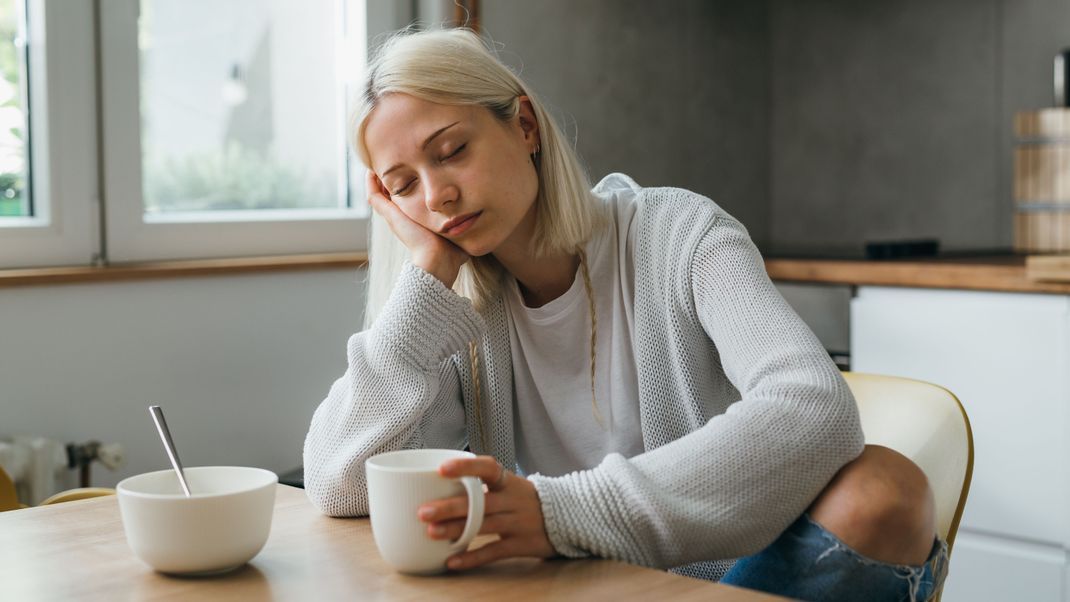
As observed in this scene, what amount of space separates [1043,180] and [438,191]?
1988 millimetres

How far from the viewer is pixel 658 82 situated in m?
3.13

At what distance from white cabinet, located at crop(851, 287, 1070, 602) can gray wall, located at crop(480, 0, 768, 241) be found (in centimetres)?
95

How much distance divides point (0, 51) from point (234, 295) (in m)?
0.59

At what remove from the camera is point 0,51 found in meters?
1.96

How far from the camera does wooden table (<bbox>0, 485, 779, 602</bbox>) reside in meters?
0.77

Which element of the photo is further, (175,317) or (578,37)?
(578,37)

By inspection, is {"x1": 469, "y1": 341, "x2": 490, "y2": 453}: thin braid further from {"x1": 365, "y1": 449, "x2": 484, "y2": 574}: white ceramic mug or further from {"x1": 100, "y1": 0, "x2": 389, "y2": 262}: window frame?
{"x1": 100, "y1": 0, "x2": 389, "y2": 262}: window frame

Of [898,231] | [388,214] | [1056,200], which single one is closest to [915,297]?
[1056,200]

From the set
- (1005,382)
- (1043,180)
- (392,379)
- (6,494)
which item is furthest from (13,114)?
(1043,180)

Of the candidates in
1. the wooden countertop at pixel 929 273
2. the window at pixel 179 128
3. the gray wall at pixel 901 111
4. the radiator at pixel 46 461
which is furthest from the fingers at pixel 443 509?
the gray wall at pixel 901 111

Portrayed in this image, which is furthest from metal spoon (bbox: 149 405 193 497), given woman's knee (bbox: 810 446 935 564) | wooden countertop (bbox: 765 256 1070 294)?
wooden countertop (bbox: 765 256 1070 294)

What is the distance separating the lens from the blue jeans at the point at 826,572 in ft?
3.06

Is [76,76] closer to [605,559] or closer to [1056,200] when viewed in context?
[605,559]

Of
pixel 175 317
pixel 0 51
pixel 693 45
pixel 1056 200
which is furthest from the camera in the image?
pixel 693 45
